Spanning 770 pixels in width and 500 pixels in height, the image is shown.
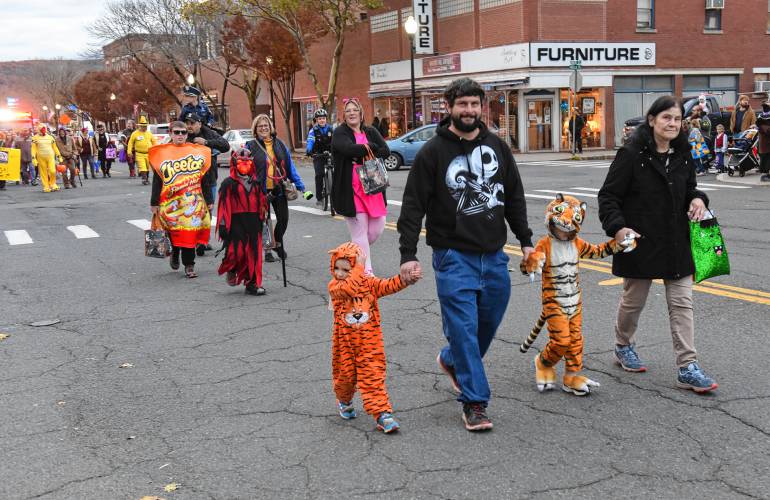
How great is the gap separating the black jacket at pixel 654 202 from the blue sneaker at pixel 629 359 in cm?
61

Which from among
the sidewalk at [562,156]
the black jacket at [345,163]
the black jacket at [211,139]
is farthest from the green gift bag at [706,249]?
the sidewalk at [562,156]

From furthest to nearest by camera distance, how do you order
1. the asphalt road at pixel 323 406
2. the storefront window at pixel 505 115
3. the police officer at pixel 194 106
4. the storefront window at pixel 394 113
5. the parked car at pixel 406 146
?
1. the storefront window at pixel 394 113
2. the storefront window at pixel 505 115
3. the parked car at pixel 406 146
4. the police officer at pixel 194 106
5. the asphalt road at pixel 323 406

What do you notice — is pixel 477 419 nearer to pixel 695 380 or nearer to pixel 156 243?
pixel 695 380

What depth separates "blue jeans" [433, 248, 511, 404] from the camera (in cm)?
449

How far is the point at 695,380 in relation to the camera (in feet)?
16.5

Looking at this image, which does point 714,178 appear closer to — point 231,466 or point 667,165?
point 667,165

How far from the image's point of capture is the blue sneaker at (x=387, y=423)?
4598mm

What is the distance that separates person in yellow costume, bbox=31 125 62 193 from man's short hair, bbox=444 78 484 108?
72.9ft

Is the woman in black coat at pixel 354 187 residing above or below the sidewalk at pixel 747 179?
above

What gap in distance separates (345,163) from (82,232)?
8.37 m

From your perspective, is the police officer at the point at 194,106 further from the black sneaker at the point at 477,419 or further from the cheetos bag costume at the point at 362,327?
the black sneaker at the point at 477,419

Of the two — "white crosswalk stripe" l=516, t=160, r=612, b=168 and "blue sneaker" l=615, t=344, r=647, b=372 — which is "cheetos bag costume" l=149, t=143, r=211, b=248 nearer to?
"blue sneaker" l=615, t=344, r=647, b=372

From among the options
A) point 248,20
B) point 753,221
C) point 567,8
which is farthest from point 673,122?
point 248,20

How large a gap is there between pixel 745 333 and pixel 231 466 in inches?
160
